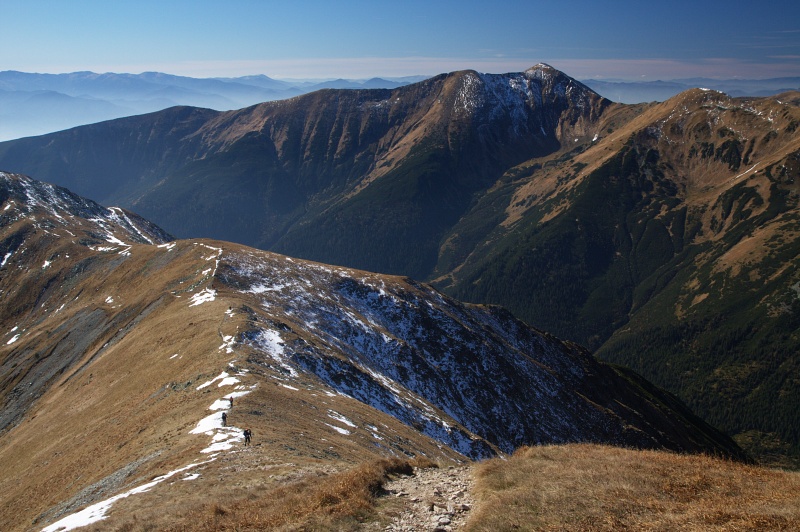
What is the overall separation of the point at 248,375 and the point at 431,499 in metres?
36.4

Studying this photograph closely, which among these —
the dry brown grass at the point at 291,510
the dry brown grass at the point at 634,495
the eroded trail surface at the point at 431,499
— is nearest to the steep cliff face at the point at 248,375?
the dry brown grass at the point at 291,510

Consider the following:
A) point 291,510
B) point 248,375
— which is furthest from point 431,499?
point 248,375

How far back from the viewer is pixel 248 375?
5597 centimetres

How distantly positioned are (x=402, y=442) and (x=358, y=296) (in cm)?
5670

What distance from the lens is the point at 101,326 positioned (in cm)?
9806

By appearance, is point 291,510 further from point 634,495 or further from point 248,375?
point 248,375

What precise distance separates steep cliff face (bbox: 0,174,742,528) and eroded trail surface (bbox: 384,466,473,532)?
33.5ft

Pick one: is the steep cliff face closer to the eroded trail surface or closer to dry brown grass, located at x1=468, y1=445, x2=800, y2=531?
the eroded trail surface

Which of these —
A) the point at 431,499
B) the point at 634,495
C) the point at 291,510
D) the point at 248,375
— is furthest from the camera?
the point at 248,375

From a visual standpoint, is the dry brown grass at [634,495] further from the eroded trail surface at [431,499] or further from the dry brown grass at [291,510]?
the dry brown grass at [291,510]

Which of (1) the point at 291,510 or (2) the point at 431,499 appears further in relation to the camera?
(2) the point at 431,499

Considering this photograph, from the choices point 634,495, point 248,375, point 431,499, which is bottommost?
point 248,375

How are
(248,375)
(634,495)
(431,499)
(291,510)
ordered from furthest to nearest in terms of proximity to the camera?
(248,375) < (431,499) < (291,510) < (634,495)

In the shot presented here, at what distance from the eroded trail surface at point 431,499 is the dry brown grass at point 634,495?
95 centimetres
